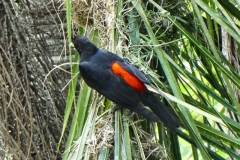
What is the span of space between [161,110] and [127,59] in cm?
24

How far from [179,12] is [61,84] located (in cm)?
75

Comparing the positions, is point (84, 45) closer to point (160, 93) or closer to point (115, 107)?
point (115, 107)

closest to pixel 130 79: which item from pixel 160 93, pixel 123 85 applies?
pixel 123 85

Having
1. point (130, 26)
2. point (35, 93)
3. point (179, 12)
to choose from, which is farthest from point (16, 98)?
point (179, 12)

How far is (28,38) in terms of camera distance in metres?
2.82

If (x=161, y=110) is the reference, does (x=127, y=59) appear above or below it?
above

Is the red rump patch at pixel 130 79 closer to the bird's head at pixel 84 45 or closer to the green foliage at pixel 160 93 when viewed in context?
the green foliage at pixel 160 93

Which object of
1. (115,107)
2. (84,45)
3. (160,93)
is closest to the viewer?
(160,93)

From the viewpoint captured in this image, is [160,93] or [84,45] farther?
[84,45]

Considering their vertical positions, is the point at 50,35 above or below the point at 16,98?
above

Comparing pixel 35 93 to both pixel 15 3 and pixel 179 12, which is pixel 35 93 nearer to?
pixel 15 3

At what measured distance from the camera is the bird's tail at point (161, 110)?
2101mm

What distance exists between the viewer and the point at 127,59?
2.21 meters

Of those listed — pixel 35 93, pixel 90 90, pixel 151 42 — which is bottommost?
pixel 35 93
